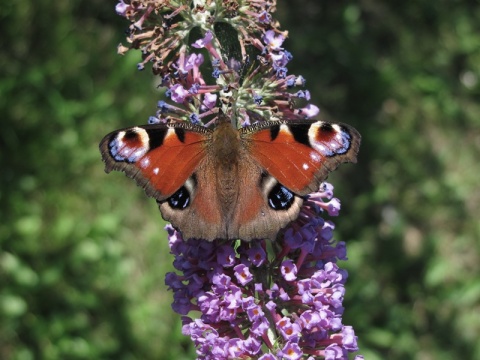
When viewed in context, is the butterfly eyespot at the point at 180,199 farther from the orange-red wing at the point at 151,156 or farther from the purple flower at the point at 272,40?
the purple flower at the point at 272,40

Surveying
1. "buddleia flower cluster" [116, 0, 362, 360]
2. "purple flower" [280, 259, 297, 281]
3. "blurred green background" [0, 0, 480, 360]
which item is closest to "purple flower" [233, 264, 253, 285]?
"buddleia flower cluster" [116, 0, 362, 360]

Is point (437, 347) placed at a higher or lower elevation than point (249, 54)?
lower

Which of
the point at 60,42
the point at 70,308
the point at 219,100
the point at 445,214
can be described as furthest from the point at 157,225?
the point at 219,100

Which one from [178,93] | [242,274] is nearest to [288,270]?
[242,274]

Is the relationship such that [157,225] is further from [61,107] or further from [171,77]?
[171,77]

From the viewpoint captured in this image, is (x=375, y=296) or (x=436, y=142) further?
(x=436, y=142)

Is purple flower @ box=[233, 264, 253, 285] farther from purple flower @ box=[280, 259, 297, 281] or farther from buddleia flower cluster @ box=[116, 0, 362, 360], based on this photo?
purple flower @ box=[280, 259, 297, 281]

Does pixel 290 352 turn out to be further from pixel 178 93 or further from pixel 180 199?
→ pixel 178 93
